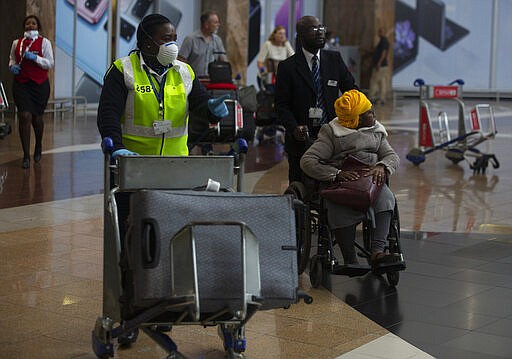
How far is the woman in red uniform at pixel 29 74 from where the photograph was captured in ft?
39.4

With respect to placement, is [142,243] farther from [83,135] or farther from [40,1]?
[40,1]

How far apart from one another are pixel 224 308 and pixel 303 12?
82.5 feet

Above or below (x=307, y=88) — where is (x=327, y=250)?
below

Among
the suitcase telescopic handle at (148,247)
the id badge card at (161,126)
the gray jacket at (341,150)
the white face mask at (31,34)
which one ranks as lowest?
the suitcase telescopic handle at (148,247)

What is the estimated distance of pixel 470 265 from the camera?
7.65 m

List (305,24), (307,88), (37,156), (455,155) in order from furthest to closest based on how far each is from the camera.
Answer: (455,155)
(37,156)
(307,88)
(305,24)

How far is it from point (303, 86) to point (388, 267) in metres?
1.63

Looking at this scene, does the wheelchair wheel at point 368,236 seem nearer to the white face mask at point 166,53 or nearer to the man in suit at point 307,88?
the man in suit at point 307,88

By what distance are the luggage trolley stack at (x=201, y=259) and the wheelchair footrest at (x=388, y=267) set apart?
2.14m

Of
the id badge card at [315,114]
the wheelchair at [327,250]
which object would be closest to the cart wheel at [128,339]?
the wheelchair at [327,250]

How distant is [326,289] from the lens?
22.4 ft

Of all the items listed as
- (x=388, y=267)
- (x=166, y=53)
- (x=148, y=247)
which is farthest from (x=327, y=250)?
(x=148, y=247)

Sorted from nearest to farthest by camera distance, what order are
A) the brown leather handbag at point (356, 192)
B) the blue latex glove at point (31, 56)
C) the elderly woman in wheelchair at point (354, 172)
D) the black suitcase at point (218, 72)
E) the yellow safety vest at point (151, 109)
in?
the yellow safety vest at point (151, 109)
the brown leather handbag at point (356, 192)
the elderly woman in wheelchair at point (354, 172)
the blue latex glove at point (31, 56)
the black suitcase at point (218, 72)

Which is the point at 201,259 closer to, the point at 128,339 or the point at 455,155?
the point at 128,339
